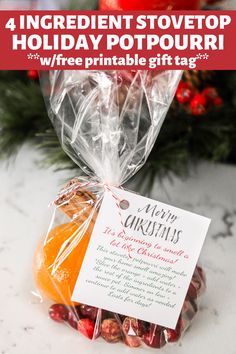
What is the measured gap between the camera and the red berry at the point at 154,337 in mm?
683

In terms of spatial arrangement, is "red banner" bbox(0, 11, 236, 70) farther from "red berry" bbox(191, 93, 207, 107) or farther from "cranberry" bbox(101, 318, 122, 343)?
"cranberry" bbox(101, 318, 122, 343)

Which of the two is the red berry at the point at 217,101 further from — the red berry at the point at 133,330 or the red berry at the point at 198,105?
the red berry at the point at 133,330

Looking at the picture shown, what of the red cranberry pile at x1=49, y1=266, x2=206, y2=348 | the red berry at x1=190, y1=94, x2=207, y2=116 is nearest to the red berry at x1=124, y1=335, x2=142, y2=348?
the red cranberry pile at x1=49, y1=266, x2=206, y2=348

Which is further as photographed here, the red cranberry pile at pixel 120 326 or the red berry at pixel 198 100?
the red berry at pixel 198 100

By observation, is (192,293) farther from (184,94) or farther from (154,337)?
(184,94)

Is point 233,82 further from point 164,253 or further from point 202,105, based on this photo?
point 164,253

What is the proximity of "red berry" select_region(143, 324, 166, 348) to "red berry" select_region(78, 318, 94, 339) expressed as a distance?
2.6 inches

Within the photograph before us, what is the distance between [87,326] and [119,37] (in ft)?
1.35

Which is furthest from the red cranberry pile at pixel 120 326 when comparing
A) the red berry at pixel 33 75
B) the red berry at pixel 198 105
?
the red berry at pixel 33 75

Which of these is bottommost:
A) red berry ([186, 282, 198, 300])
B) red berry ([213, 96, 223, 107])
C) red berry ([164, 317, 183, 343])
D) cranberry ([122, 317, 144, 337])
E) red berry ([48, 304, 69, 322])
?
red berry ([164, 317, 183, 343])

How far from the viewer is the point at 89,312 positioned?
2.26 ft

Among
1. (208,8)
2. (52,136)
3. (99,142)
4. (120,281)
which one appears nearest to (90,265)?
(120,281)

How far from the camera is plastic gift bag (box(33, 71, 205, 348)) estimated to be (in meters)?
0.69

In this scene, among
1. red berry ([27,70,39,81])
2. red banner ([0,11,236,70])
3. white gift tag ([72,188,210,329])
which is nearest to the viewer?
white gift tag ([72,188,210,329])
